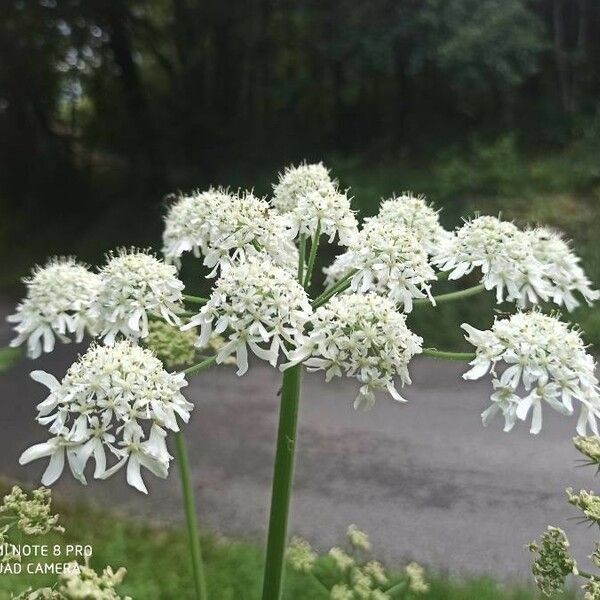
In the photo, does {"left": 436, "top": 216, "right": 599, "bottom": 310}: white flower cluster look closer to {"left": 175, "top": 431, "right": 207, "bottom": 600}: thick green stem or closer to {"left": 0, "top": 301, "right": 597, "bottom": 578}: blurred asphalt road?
{"left": 175, "top": 431, "right": 207, "bottom": 600}: thick green stem

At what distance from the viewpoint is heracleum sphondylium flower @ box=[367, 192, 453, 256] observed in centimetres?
77

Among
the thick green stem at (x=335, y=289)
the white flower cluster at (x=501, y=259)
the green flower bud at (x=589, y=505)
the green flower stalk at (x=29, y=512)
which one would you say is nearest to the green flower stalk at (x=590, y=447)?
the green flower bud at (x=589, y=505)

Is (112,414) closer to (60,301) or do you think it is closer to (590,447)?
(60,301)

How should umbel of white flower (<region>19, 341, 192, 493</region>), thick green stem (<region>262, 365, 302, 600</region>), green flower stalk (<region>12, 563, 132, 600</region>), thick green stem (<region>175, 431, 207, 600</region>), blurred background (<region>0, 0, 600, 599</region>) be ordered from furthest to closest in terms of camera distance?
blurred background (<region>0, 0, 600, 599</region>) < thick green stem (<region>175, 431, 207, 600</region>) < thick green stem (<region>262, 365, 302, 600</region>) < umbel of white flower (<region>19, 341, 192, 493</region>) < green flower stalk (<region>12, 563, 132, 600</region>)

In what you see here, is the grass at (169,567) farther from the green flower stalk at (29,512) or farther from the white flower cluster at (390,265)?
the white flower cluster at (390,265)

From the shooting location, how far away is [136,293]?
66 cm

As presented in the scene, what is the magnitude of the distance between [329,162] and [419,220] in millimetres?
1440

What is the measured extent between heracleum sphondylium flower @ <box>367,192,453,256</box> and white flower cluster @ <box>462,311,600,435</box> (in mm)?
176

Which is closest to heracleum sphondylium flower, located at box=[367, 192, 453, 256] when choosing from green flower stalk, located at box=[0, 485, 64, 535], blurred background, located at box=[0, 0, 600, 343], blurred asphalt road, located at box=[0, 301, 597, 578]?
green flower stalk, located at box=[0, 485, 64, 535]

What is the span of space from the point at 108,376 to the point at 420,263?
0.30 m

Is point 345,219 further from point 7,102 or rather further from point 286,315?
point 7,102

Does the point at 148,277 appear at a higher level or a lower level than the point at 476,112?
lower

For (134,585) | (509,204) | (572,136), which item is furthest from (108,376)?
(572,136)

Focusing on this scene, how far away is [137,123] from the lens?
2723 millimetres
